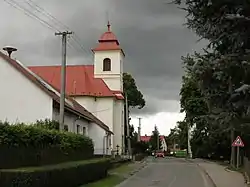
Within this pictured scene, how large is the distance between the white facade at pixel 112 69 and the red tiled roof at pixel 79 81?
1057mm

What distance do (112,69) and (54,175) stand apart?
55.3 meters

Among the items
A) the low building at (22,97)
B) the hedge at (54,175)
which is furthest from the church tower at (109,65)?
the hedge at (54,175)

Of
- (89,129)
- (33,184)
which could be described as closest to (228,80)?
(33,184)

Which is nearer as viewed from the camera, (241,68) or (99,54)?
(241,68)

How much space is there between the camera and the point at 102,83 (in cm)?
7225

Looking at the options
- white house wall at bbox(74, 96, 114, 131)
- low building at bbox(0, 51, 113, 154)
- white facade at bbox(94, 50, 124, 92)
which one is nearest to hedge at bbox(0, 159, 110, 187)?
low building at bbox(0, 51, 113, 154)

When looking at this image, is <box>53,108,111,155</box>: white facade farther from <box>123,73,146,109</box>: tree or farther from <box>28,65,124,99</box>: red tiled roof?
<box>123,73,146,109</box>: tree

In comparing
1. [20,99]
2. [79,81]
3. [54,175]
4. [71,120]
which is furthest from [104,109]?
[54,175]

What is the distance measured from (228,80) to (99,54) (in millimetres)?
60377

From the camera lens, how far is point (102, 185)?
85.3ft

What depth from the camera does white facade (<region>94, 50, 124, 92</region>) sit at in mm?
74438

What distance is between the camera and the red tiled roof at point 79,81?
230 ft

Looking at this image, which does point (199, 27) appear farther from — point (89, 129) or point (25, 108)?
point (89, 129)

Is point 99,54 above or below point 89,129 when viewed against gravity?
above
